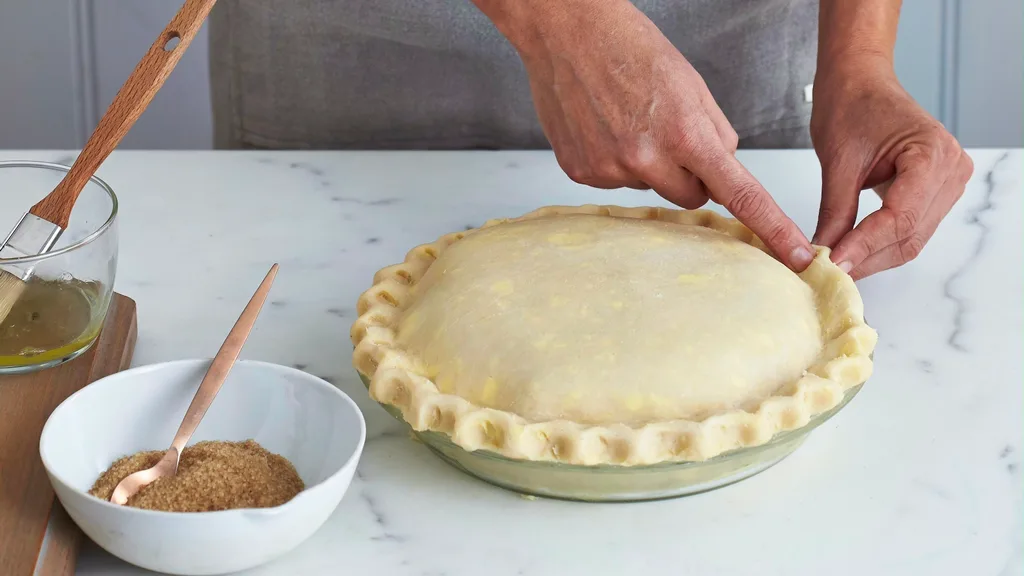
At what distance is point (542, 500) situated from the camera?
1.02 m

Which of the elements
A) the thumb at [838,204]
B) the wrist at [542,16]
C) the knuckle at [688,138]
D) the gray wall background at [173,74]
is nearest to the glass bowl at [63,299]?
the wrist at [542,16]

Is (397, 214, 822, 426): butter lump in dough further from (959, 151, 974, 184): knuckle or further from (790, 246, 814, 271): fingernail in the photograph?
(959, 151, 974, 184): knuckle

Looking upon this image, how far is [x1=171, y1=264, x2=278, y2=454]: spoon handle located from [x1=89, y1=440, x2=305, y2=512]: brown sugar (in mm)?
22

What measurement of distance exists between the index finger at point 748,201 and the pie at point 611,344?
0.03 m

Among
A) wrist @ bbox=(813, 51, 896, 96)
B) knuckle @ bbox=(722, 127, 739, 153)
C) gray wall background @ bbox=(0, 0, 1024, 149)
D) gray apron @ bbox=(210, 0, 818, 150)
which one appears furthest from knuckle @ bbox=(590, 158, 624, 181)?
gray wall background @ bbox=(0, 0, 1024, 149)

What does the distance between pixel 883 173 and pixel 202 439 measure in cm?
90

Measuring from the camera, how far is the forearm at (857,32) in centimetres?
152

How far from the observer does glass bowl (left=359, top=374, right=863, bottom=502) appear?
95 cm

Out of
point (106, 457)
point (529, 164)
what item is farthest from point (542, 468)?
point (529, 164)

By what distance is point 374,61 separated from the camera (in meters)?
1.78

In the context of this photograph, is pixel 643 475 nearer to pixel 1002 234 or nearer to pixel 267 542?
pixel 267 542

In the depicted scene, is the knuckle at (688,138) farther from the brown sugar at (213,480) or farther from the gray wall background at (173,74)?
the gray wall background at (173,74)

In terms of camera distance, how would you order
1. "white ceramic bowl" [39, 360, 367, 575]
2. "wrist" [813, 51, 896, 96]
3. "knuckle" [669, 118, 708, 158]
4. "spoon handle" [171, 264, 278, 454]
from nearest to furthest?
"white ceramic bowl" [39, 360, 367, 575] < "spoon handle" [171, 264, 278, 454] < "knuckle" [669, 118, 708, 158] < "wrist" [813, 51, 896, 96]

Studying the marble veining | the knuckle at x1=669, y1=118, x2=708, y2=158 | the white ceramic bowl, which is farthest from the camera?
the marble veining
